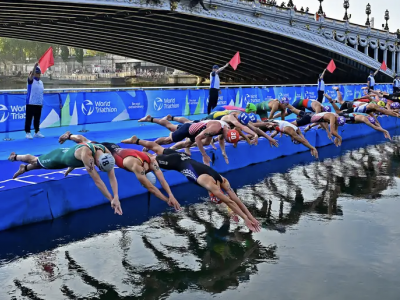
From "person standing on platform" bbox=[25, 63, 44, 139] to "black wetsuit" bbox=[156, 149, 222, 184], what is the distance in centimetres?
739

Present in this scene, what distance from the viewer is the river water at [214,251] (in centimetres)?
743

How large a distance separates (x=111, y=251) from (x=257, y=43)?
58050 millimetres

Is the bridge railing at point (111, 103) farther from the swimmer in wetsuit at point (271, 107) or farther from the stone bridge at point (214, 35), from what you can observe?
the stone bridge at point (214, 35)

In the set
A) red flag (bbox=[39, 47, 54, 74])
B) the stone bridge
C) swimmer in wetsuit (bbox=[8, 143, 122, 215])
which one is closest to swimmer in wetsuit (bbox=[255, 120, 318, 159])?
red flag (bbox=[39, 47, 54, 74])

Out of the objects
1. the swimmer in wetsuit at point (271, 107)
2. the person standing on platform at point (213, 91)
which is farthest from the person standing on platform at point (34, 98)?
the person standing on platform at point (213, 91)

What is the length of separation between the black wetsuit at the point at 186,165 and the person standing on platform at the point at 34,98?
24.2ft

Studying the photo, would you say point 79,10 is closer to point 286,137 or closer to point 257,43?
point 257,43

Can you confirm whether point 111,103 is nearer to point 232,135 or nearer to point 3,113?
point 3,113

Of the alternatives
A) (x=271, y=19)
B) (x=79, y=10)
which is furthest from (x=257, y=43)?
(x=79, y=10)

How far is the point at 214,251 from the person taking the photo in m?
8.98

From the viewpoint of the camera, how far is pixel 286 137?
1970cm

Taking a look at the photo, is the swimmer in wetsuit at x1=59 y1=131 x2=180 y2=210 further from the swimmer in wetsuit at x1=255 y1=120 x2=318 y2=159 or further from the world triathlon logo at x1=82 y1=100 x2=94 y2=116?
the world triathlon logo at x1=82 y1=100 x2=94 y2=116

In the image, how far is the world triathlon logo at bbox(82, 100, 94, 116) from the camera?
20.1 meters

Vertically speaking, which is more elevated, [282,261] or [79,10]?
[79,10]
